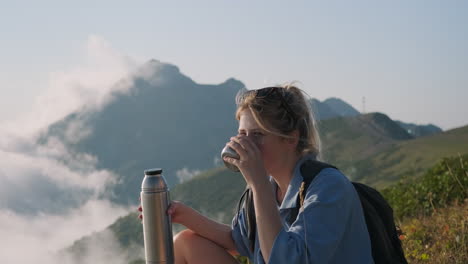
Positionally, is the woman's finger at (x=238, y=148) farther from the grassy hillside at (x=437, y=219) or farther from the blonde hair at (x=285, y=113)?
the grassy hillside at (x=437, y=219)

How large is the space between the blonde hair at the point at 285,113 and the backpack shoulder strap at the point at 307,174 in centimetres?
18

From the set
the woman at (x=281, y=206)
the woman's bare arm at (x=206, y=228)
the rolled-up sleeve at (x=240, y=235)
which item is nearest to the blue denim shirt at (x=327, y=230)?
the woman at (x=281, y=206)

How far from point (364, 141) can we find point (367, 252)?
125m

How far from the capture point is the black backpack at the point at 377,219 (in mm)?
2645

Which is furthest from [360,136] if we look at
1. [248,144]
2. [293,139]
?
[248,144]

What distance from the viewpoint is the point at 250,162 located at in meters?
2.60

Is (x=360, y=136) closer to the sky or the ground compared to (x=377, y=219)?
closer to the sky

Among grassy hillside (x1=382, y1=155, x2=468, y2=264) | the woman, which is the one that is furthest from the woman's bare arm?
grassy hillside (x1=382, y1=155, x2=468, y2=264)

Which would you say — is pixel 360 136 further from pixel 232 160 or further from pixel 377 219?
pixel 232 160

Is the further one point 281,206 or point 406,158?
point 406,158

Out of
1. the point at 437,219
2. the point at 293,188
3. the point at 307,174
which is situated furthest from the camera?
the point at 437,219

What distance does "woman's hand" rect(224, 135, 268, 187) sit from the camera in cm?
258

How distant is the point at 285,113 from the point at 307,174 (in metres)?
0.40

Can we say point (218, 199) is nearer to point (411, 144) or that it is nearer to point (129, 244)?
point (129, 244)
